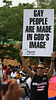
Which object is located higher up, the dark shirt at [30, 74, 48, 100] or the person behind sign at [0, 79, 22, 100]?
the person behind sign at [0, 79, 22, 100]

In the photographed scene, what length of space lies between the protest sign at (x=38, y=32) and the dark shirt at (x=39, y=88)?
35.2 inches

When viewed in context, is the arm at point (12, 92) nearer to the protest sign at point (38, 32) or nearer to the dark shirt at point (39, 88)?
the dark shirt at point (39, 88)

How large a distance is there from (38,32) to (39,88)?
1555 millimetres

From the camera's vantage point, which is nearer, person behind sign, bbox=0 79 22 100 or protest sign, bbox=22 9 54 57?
person behind sign, bbox=0 79 22 100

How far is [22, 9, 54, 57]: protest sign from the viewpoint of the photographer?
22.5 feet

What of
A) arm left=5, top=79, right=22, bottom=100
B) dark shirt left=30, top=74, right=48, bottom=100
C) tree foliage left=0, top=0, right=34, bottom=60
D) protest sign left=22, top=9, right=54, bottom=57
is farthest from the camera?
tree foliage left=0, top=0, right=34, bottom=60

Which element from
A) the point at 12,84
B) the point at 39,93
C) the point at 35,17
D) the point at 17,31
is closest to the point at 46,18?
the point at 35,17

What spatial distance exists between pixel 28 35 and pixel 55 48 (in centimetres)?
2289

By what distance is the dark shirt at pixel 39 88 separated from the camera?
6.01 metres

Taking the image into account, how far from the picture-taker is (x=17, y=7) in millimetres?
29906

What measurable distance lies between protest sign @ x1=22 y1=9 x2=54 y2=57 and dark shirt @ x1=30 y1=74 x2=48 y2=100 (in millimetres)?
893

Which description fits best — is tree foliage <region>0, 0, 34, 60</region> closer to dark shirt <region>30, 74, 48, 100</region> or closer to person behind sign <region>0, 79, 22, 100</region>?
dark shirt <region>30, 74, 48, 100</region>

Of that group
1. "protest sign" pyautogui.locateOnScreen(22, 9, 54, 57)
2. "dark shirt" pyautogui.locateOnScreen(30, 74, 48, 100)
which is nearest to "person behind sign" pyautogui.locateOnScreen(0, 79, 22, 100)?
"dark shirt" pyautogui.locateOnScreen(30, 74, 48, 100)

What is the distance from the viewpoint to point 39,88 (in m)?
6.03
